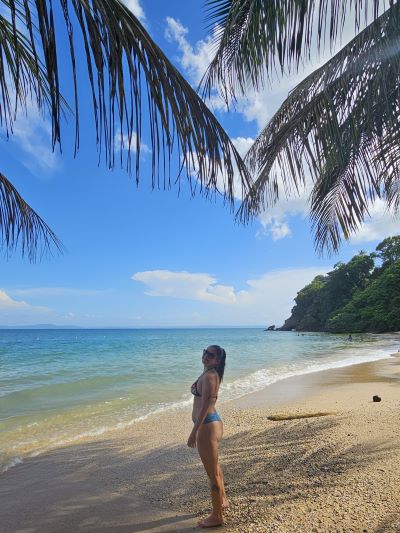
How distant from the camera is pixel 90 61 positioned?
103cm

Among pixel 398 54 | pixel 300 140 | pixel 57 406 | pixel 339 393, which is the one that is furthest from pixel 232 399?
pixel 398 54

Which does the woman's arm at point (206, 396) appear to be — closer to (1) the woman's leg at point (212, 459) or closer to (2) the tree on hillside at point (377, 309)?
(1) the woman's leg at point (212, 459)

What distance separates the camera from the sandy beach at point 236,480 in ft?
10.1

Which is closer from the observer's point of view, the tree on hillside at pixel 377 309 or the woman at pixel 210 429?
the woman at pixel 210 429

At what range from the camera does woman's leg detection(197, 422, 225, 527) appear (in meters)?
2.94

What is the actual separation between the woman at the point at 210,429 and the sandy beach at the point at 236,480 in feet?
0.58

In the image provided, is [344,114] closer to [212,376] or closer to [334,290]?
[212,376]

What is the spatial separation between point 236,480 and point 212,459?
3.85ft

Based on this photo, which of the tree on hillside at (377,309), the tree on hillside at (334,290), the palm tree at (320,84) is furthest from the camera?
the tree on hillside at (334,290)

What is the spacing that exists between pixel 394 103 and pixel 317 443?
389 centimetres

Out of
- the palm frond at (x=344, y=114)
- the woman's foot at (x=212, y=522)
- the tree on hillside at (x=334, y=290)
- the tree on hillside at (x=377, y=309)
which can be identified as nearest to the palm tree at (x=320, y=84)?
the palm frond at (x=344, y=114)

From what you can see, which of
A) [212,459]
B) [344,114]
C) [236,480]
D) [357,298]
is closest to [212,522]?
[212,459]

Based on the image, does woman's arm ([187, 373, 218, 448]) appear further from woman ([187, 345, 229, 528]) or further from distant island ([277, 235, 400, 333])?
distant island ([277, 235, 400, 333])

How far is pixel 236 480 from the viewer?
386 cm
